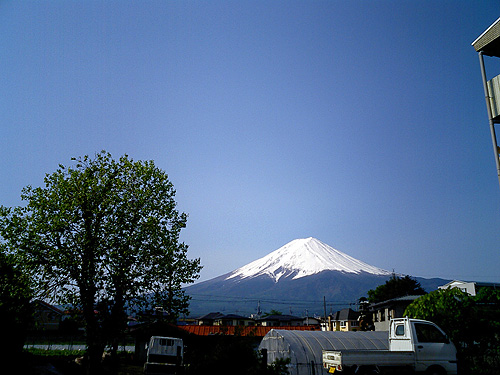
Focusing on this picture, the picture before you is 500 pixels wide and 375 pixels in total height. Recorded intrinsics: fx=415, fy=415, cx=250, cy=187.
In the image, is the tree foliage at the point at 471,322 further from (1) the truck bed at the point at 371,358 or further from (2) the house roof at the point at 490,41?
(2) the house roof at the point at 490,41

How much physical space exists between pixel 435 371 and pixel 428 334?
1.43m

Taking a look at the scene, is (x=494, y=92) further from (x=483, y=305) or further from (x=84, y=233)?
(x=84, y=233)

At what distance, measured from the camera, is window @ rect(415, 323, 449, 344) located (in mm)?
16875

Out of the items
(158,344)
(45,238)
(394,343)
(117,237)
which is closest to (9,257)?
(45,238)

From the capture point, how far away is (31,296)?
77.0 ft

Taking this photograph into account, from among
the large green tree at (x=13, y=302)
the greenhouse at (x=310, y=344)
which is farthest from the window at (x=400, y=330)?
the large green tree at (x=13, y=302)

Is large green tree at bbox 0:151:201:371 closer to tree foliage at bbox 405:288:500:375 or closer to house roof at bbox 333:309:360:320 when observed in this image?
tree foliage at bbox 405:288:500:375

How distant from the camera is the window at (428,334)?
1688 centimetres

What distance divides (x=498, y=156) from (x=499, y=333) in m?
12.5

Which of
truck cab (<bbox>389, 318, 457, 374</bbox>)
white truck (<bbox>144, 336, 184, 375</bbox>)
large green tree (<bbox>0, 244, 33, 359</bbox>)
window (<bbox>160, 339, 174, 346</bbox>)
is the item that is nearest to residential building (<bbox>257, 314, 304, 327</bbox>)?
window (<bbox>160, 339, 174, 346</bbox>)

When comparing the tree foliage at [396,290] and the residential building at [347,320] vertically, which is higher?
the tree foliage at [396,290]

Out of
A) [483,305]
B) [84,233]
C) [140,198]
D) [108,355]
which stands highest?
[140,198]

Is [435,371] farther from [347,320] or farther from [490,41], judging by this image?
[347,320]

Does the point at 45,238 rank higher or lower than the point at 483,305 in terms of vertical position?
higher
